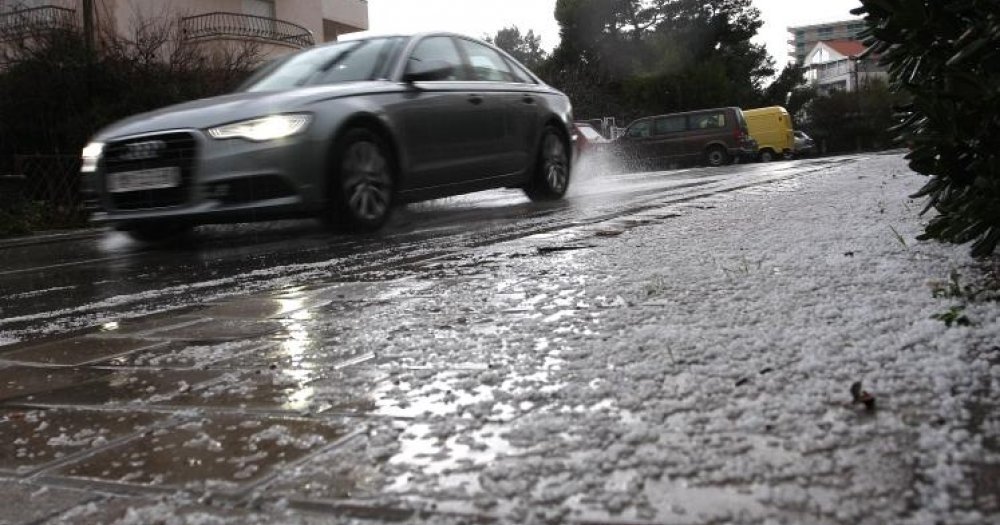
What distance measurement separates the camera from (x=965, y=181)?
108 inches

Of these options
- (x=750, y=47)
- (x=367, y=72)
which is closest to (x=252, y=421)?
(x=367, y=72)

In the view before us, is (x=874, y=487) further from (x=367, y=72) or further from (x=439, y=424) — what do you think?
(x=367, y=72)

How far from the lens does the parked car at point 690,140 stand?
Result: 25.2 meters

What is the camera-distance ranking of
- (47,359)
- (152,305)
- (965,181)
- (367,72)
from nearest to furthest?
(965,181) < (47,359) < (152,305) < (367,72)

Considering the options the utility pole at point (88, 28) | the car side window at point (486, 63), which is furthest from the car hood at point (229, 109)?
the utility pole at point (88, 28)

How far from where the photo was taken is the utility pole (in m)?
11.5

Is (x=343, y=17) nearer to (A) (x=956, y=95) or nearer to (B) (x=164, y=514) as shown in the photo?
(A) (x=956, y=95)

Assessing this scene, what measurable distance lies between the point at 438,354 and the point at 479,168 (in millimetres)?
4808

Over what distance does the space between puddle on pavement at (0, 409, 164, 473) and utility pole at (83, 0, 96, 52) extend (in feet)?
34.1

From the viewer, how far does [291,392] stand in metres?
2.23

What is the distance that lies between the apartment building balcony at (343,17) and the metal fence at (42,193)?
21.0 meters

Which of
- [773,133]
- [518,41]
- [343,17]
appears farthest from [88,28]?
[518,41]

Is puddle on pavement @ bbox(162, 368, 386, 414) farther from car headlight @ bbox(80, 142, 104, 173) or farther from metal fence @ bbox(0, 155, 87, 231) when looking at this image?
metal fence @ bbox(0, 155, 87, 231)

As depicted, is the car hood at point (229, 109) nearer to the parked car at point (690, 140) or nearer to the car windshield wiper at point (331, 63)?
the car windshield wiper at point (331, 63)
